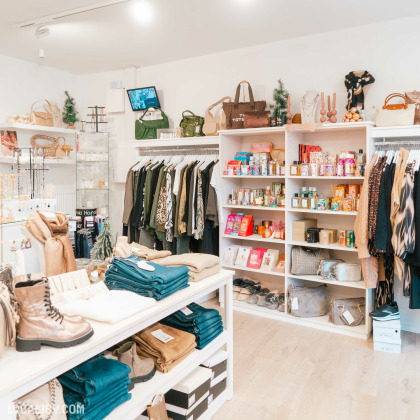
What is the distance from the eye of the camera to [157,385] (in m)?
2.05

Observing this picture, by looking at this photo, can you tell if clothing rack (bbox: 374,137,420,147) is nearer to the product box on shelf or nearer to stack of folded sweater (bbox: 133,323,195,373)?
the product box on shelf

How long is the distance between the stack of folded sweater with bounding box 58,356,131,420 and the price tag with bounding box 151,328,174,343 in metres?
0.37

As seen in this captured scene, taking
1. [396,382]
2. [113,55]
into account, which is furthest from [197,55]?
[396,382]

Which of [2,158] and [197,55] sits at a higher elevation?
[197,55]

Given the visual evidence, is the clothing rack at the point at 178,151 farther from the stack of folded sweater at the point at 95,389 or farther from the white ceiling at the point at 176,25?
the stack of folded sweater at the point at 95,389

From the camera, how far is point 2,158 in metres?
5.01

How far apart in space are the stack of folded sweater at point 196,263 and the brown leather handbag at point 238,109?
224 centimetres

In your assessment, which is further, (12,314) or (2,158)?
(2,158)

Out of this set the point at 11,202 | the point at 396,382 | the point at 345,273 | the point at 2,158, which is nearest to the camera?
the point at 396,382

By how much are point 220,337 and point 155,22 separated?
9.73 feet

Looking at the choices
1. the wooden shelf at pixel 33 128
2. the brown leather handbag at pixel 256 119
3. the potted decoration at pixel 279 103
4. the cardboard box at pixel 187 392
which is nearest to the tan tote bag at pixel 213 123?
the brown leather handbag at pixel 256 119

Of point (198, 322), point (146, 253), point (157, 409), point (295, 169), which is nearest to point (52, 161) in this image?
point (295, 169)

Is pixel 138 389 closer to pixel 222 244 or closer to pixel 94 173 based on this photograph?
pixel 222 244

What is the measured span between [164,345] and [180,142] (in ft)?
10.3
